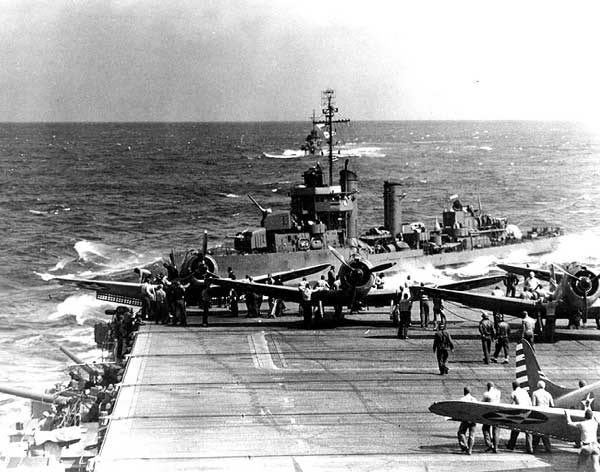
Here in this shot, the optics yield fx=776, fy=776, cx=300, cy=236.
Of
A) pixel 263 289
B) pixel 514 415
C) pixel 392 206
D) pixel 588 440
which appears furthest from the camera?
pixel 392 206

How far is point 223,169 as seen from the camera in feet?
510

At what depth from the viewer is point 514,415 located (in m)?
15.8

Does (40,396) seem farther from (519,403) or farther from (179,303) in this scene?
(519,403)

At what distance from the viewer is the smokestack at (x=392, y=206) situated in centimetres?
5653

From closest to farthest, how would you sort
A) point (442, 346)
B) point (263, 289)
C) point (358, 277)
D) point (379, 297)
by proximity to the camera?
point (442, 346), point (358, 277), point (379, 297), point (263, 289)

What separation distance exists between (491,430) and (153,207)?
3541 inches

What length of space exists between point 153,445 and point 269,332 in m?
12.2

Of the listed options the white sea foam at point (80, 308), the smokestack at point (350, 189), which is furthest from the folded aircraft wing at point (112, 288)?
the smokestack at point (350, 189)

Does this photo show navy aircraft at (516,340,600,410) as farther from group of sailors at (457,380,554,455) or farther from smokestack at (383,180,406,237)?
smokestack at (383,180,406,237)

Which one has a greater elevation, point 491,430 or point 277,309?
point 491,430

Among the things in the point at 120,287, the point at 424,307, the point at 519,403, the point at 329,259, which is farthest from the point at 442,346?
the point at 329,259

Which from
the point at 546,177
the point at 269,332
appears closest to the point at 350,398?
the point at 269,332

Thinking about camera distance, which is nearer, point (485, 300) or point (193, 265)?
point (485, 300)

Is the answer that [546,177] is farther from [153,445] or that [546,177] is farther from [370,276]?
[153,445]
